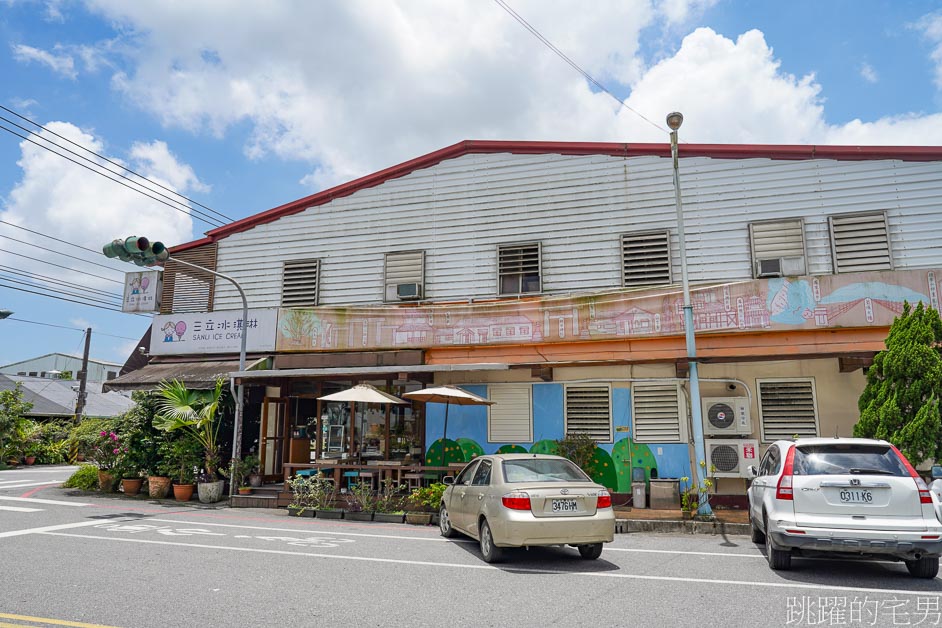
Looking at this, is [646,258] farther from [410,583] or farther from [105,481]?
[105,481]

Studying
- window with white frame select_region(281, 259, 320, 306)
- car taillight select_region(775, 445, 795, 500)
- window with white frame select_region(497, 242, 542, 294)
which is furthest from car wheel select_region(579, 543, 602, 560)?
window with white frame select_region(281, 259, 320, 306)

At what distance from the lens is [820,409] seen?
1301 centimetres

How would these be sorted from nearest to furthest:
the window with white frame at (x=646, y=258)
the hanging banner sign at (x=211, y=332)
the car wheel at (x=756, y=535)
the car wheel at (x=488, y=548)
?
A: 1. the car wheel at (x=488, y=548)
2. the car wheel at (x=756, y=535)
3. the window with white frame at (x=646, y=258)
4. the hanging banner sign at (x=211, y=332)

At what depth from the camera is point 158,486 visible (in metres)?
15.8

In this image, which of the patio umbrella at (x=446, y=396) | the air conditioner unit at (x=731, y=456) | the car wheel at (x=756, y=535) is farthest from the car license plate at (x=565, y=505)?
the air conditioner unit at (x=731, y=456)

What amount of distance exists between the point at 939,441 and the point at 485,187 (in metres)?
11.0

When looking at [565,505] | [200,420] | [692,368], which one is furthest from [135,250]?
[692,368]

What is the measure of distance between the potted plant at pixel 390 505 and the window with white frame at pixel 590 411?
4071mm

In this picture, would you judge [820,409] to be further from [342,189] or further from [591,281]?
[342,189]

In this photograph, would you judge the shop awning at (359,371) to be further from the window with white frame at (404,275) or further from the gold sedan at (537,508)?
the gold sedan at (537,508)

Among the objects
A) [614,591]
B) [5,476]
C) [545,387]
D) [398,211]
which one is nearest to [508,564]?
[614,591]

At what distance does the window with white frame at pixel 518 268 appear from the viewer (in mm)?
15758

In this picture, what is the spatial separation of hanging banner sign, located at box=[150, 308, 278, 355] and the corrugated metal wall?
68 cm

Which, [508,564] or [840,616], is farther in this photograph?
[508,564]
